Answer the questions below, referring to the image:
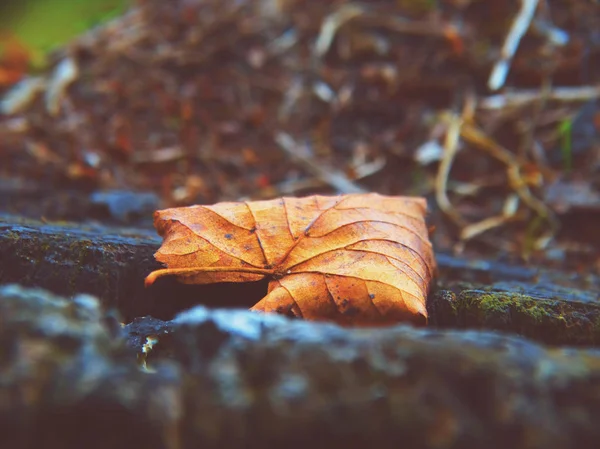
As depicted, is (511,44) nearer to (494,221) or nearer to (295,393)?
(494,221)

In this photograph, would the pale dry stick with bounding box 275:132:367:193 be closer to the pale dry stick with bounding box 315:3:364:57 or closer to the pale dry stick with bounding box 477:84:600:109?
the pale dry stick with bounding box 315:3:364:57

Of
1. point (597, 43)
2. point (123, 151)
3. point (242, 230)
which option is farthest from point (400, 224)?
point (597, 43)

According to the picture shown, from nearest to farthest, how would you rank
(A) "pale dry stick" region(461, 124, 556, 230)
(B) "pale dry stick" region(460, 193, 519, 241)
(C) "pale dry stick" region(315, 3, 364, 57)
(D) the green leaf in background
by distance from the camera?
(B) "pale dry stick" region(460, 193, 519, 241), (A) "pale dry stick" region(461, 124, 556, 230), (C) "pale dry stick" region(315, 3, 364, 57), (D) the green leaf in background

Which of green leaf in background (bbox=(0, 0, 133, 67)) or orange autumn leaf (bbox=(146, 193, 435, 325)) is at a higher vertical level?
green leaf in background (bbox=(0, 0, 133, 67))

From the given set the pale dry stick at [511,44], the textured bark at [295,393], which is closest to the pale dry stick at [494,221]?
the pale dry stick at [511,44]

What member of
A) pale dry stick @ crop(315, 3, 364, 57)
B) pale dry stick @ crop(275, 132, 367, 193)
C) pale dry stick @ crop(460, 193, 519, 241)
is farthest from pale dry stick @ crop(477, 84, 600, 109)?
pale dry stick @ crop(315, 3, 364, 57)

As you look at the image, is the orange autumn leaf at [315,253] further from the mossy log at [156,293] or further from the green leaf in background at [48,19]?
the green leaf in background at [48,19]

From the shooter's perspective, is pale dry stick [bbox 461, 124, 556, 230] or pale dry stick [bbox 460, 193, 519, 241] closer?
pale dry stick [bbox 460, 193, 519, 241]
